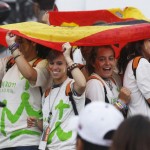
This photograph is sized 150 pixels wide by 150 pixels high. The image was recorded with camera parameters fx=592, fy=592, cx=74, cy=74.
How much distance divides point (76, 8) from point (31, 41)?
126 inches

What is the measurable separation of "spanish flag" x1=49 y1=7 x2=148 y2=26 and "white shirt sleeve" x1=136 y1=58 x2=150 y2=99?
3.06ft

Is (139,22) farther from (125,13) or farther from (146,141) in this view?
(146,141)

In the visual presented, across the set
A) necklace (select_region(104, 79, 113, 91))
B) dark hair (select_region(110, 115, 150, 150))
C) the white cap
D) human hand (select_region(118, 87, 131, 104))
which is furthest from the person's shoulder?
dark hair (select_region(110, 115, 150, 150))

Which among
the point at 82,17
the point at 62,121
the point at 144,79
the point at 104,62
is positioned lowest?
the point at 62,121

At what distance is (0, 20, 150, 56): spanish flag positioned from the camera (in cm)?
468

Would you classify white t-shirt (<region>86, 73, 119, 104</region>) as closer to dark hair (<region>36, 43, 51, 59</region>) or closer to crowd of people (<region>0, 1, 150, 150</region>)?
crowd of people (<region>0, 1, 150, 150</region>)

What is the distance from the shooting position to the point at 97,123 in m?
2.90

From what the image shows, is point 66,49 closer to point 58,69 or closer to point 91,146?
point 58,69

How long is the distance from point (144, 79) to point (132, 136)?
200cm

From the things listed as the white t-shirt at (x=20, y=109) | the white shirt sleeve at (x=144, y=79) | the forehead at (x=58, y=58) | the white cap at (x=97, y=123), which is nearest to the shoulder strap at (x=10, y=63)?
the white t-shirt at (x=20, y=109)

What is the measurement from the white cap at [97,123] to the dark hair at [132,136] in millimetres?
202

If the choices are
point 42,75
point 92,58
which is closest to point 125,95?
point 92,58

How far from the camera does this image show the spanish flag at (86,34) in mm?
4684

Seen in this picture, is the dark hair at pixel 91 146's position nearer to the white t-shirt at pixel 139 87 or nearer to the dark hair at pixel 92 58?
the white t-shirt at pixel 139 87
